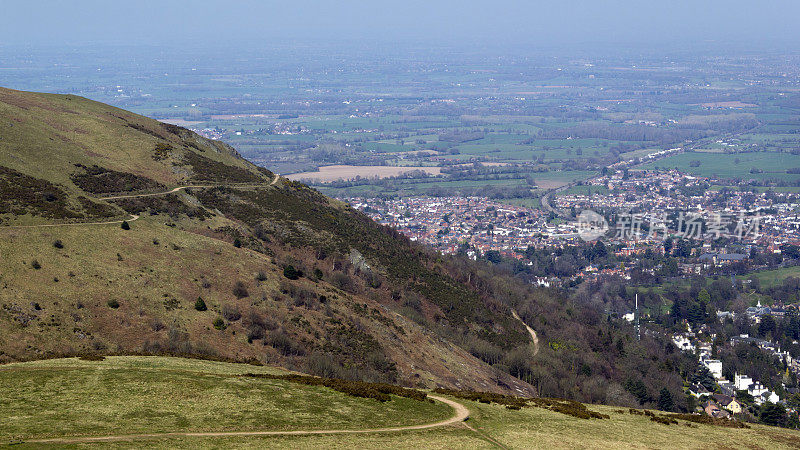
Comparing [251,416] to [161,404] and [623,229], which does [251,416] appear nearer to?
[161,404]

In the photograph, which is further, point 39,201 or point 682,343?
point 682,343

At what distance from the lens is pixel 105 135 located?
8894 cm

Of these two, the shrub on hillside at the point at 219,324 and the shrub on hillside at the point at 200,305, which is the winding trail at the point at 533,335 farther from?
the shrub on hillside at the point at 200,305

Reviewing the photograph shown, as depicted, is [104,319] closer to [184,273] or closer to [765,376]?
[184,273]

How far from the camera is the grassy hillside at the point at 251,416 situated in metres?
26.3

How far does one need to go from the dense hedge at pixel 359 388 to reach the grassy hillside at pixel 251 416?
56 cm

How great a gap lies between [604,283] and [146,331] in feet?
373

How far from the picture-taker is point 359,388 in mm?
34688

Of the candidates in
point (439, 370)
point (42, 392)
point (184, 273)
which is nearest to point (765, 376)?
point (439, 370)

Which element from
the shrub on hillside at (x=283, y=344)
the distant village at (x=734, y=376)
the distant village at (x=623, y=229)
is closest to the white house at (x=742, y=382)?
the distant village at (x=734, y=376)

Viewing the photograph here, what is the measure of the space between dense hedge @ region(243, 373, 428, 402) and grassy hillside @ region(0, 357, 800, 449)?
56 cm

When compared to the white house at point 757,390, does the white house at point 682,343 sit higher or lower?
lower

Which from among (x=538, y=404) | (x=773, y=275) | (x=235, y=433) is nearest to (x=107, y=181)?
(x=538, y=404)

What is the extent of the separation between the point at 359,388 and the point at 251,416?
7107mm
